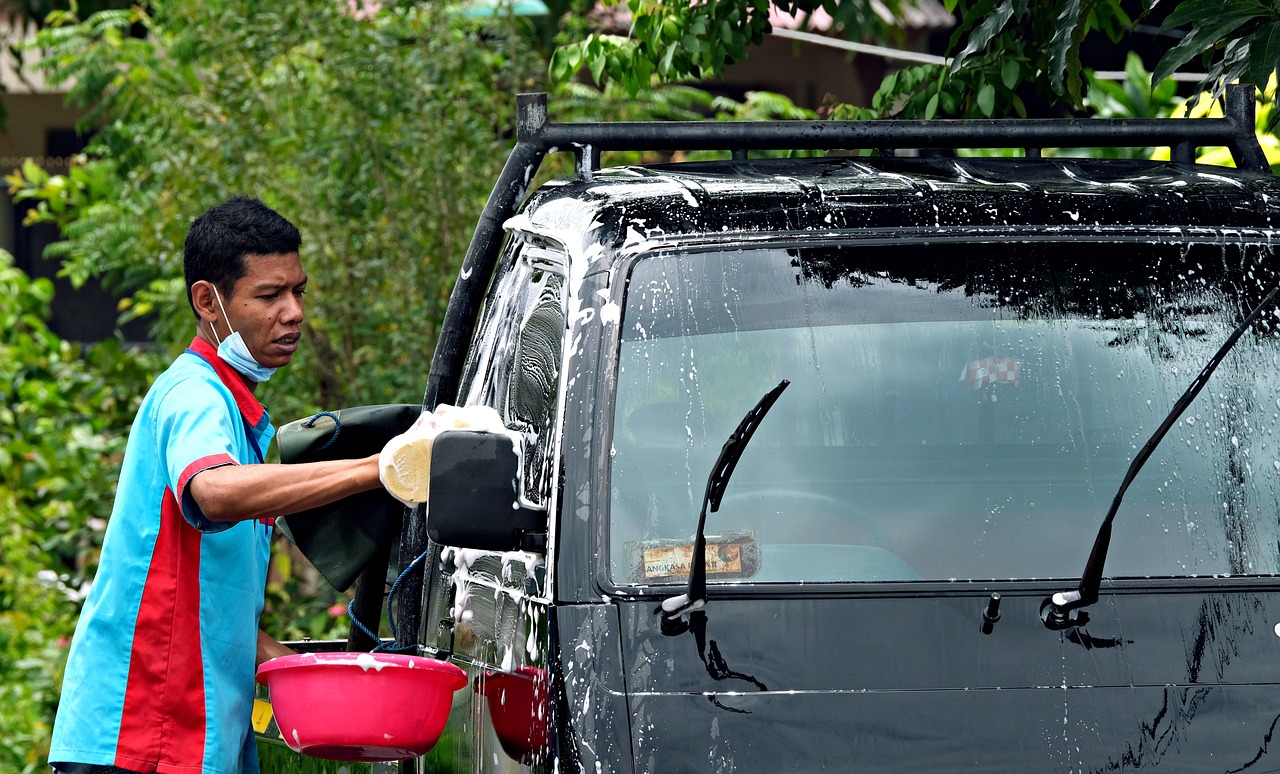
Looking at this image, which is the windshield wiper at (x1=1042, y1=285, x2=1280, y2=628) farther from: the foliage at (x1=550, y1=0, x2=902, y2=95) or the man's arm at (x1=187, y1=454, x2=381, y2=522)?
the foliage at (x1=550, y1=0, x2=902, y2=95)

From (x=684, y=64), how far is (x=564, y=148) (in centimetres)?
225

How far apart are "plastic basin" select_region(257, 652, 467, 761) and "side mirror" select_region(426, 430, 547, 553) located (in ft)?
0.79

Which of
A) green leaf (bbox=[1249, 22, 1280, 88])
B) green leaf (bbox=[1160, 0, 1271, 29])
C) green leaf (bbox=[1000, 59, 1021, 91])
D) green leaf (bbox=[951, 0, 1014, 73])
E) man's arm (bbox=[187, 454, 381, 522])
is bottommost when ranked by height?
man's arm (bbox=[187, 454, 381, 522])

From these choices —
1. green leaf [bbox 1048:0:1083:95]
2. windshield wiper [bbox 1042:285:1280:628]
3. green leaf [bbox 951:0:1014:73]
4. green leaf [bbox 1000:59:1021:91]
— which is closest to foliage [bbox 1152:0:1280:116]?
green leaf [bbox 1048:0:1083:95]

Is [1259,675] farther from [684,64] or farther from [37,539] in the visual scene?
[37,539]

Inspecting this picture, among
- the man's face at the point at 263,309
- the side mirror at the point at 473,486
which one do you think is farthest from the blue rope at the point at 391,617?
the side mirror at the point at 473,486

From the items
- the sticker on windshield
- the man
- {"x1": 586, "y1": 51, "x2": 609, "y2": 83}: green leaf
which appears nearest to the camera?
the sticker on windshield

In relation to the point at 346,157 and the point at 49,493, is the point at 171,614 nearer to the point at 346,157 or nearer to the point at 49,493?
the point at 346,157

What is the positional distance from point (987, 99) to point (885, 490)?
2503 mm

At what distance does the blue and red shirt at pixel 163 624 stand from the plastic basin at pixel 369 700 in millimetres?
560

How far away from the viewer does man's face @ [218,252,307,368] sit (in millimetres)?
3709

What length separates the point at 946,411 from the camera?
3.00m

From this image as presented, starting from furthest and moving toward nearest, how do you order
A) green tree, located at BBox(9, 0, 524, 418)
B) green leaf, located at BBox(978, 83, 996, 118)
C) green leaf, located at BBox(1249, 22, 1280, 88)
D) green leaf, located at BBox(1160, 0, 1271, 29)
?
1. green tree, located at BBox(9, 0, 524, 418)
2. green leaf, located at BBox(978, 83, 996, 118)
3. green leaf, located at BBox(1160, 0, 1271, 29)
4. green leaf, located at BBox(1249, 22, 1280, 88)

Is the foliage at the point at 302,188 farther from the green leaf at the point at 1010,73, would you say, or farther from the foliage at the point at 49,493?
the green leaf at the point at 1010,73
